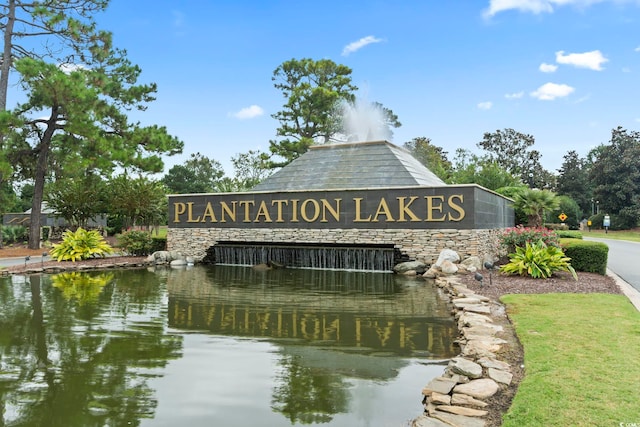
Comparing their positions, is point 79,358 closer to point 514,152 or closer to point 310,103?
point 310,103

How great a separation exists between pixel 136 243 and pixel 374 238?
11.9 meters

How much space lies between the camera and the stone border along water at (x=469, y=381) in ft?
13.7

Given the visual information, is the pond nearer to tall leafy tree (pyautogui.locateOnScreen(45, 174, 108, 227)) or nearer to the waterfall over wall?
the waterfall over wall

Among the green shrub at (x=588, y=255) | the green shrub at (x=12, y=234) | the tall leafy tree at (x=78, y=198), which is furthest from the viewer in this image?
the green shrub at (x=12, y=234)

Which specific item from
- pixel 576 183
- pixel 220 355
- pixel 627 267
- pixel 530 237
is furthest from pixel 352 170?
pixel 576 183

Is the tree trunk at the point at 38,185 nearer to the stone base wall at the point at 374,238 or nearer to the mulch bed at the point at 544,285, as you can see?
the stone base wall at the point at 374,238

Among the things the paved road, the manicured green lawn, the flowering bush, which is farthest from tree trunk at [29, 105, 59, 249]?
the paved road

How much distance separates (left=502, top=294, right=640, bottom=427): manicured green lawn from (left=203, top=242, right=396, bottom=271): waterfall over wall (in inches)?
342

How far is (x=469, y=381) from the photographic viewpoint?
16.5 ft

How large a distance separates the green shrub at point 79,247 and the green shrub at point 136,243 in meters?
1.02

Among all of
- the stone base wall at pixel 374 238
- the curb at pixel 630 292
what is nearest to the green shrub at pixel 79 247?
the stone base wall at pixel 374 238

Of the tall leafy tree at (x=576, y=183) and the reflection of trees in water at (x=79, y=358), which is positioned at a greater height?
the tall leafy tree at (x=576, y=183)

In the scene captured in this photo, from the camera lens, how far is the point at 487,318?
7875 mm

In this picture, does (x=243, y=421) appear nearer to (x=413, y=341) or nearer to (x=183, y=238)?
(x=413, y=341)
